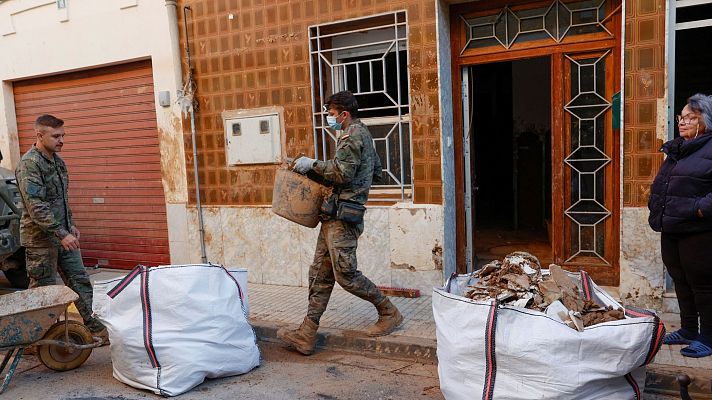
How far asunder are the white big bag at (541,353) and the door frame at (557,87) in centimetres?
245

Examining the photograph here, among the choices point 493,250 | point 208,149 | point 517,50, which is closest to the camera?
point 517,50

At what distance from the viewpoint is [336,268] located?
4.41 meters

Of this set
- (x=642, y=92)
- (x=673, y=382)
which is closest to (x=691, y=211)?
(x=673, y=382)

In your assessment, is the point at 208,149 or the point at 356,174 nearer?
the point at 356,174

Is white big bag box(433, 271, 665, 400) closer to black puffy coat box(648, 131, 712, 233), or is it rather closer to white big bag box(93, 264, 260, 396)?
black puffy coat box(648, 131, 712, 233)

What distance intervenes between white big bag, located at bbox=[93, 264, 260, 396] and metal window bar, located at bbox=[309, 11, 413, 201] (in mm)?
2742

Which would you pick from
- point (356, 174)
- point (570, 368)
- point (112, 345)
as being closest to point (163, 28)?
point (356, 174)

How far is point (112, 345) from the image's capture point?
391 cm

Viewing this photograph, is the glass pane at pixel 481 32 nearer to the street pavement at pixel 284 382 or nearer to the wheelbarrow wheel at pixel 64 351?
the street pavement at pixel 284 382

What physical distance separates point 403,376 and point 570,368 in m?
1.47

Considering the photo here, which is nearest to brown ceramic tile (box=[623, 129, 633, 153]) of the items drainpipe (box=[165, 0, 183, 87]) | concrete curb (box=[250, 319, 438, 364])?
concrete curb (box=[250, 319, 438, 364])

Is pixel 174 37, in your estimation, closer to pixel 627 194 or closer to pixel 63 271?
pixel 63 271

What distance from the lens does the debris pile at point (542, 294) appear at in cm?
311

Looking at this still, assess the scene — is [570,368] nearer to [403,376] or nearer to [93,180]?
[403,376]
